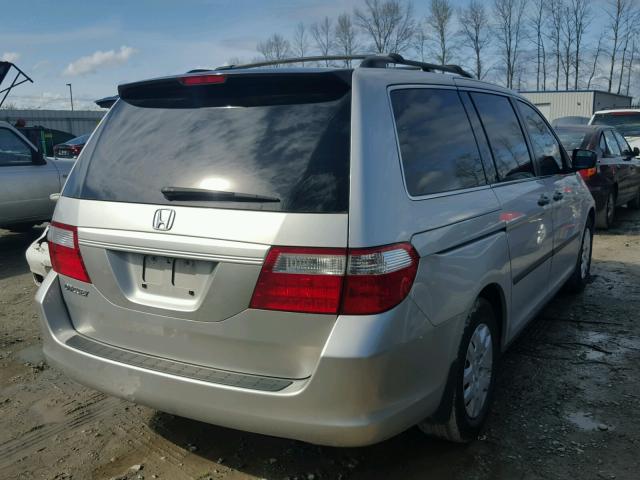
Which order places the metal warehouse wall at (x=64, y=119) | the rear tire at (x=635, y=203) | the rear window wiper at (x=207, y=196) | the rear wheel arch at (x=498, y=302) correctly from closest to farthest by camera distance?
the rear window wiper at (x=207, y=196) → the rear wheel arch at (x=498, y=302) → the rear tire at (x=635, y=203) → the metal warehouse wall at (x=64, y=119)

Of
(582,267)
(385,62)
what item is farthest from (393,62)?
(582,267)

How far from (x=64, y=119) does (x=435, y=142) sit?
39713mm

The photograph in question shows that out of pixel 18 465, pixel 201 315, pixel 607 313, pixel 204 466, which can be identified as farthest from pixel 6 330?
pixel 607 313

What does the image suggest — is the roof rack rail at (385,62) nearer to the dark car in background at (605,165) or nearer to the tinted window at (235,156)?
the tinted window at (235,156)

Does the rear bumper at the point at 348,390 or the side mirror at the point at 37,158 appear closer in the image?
the rear bumper at the point at 348,390

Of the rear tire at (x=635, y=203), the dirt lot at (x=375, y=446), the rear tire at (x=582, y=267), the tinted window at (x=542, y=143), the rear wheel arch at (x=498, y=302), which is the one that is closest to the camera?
the dirt lot at (x=375, y=446)

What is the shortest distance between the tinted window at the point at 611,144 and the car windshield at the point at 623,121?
5.61 m

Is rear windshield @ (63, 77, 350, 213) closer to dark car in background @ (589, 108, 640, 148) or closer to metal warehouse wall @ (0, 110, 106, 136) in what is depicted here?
dark car in background @ (589, 108, 640, 148)

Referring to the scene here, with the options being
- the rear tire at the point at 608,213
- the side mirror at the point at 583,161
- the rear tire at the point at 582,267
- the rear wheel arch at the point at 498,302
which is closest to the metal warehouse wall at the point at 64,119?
the rear tire at the point at 608,213

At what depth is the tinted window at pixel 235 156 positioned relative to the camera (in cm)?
232

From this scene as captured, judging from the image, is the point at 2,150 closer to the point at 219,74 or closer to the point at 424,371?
the point at 219,74

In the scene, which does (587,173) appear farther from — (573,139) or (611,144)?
(611,144)

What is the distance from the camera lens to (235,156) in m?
2.47

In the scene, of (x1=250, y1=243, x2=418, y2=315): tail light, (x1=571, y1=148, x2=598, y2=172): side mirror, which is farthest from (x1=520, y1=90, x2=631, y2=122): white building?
(x1=250, y1=243, x2=418, y2=315): tail light
